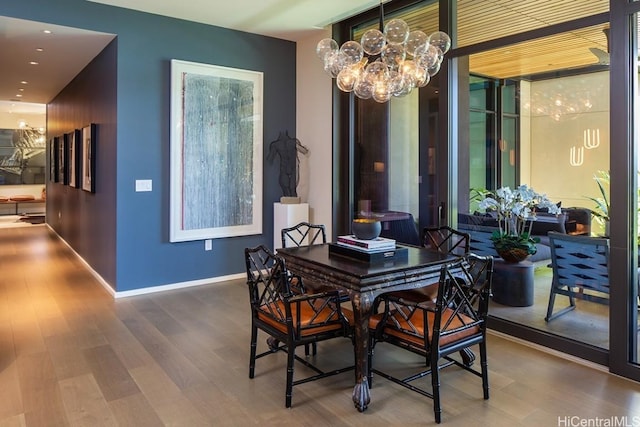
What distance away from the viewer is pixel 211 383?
295cm

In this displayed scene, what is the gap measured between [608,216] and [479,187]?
1.10 metres

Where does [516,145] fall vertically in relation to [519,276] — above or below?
above

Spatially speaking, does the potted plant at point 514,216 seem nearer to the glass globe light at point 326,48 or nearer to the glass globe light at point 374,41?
the glass globe light at point 374,41

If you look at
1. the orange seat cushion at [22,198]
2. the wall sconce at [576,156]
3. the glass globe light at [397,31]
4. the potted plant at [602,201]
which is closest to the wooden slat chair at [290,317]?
the glass globe light at [397,31]

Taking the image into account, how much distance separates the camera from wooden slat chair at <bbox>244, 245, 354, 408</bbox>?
2.63 metres

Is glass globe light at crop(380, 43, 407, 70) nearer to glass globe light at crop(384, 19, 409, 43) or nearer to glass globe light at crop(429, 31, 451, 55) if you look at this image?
glass globe light at crop(384, 19, 409, 43)

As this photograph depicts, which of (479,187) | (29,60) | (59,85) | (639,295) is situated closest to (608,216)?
(639,295)

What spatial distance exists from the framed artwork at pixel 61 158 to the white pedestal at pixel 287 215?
421cm

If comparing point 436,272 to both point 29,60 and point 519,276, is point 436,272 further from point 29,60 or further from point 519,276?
point 29,60

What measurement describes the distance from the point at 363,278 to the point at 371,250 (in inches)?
15.8

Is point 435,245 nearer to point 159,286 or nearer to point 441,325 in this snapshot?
point 441,325

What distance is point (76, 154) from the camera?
6812 millimetres

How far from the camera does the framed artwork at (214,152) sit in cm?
520

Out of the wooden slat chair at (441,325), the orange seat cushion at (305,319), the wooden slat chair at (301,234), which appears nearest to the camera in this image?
the wooden slat chair at (441,325)
